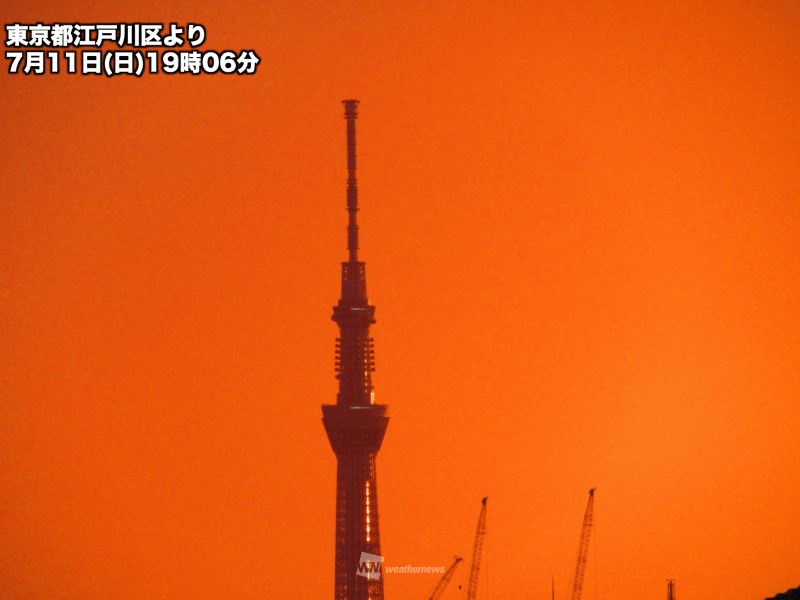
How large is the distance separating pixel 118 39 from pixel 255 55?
1412 centimetres

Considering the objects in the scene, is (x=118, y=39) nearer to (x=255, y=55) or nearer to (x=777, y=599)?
(x=255, y=55)

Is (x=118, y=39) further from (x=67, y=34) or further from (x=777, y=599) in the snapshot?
(x=777, y=599)

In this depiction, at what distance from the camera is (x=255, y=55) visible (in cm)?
19412

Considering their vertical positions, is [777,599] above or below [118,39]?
below

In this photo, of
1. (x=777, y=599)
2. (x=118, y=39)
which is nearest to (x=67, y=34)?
(x=118, y=39)

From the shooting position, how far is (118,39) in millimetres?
192875

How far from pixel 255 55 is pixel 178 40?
29.6 feet

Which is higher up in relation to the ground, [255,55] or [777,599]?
[255,55]

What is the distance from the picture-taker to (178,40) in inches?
7441

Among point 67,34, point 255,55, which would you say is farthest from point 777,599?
point 67,34

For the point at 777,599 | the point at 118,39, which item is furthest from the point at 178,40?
the point at 777,599

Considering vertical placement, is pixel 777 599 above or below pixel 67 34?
below

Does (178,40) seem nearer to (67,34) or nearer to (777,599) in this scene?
(67,34)

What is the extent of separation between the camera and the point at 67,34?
199625 mm
